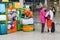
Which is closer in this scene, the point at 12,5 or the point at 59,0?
the point at 12,5

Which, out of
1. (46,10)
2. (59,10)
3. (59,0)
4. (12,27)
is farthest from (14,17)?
(59,0)

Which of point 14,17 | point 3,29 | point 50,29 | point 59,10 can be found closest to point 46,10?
point 50,29

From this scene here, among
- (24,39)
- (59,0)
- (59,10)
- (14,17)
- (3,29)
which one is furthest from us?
(59,0)

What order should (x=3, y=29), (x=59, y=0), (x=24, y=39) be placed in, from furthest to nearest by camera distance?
1. (x=59, y=0)
2. (x=3, y=29)
3. (x=24, y=39)

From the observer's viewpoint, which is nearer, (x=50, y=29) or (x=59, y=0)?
(x=50, y=29)

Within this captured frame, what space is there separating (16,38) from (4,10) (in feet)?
5.44

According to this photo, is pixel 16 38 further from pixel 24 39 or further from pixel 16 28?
pixel 16 28

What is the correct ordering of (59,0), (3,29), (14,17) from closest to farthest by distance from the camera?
(3,29), (14,17), (59,0)

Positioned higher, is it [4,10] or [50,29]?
[4,10]

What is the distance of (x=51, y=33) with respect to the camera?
10344 millimetres

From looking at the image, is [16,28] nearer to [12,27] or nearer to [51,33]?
[12,27]

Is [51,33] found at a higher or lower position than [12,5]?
lower

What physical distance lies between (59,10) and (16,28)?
1948cm

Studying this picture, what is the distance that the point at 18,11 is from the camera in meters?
11.2
